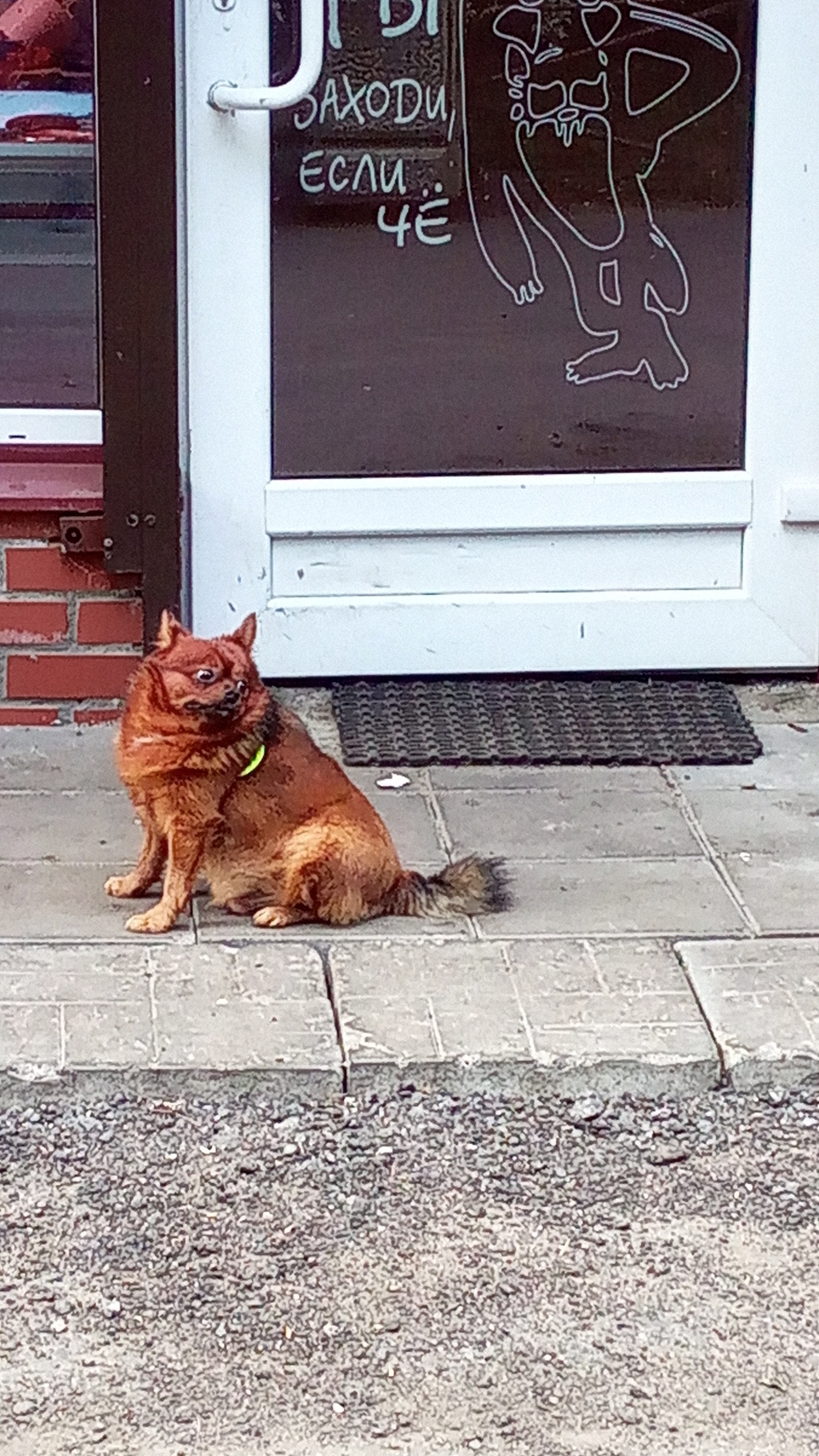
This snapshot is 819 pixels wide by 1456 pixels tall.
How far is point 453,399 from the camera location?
223 inches

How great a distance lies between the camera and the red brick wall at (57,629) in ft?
17.8

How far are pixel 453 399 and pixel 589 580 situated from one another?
57cm

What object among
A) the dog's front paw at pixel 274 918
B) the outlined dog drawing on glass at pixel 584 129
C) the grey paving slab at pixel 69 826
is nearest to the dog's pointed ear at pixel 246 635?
the dog's front paw at pixel 274 918

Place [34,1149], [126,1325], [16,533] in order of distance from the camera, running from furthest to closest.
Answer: [16,533]
[34,1149]
[126,1325]

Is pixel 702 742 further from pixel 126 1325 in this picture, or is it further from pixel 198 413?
pixel 126 1325

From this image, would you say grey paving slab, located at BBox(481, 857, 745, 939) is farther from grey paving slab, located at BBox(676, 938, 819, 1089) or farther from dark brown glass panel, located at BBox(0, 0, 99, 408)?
dark brown glass panel, located at BBox(0, 0, 99, 408)

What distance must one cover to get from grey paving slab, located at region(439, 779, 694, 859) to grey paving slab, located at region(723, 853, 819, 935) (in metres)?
0.14

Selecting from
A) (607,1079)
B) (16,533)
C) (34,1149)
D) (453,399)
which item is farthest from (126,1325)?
(453,399)

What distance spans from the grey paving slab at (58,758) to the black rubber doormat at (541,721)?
0.57 meters

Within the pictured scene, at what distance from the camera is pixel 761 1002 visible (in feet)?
13.4

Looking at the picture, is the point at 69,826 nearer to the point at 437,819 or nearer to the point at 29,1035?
the point at 437,819

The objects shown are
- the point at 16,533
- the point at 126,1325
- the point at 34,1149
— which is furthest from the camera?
the point at 16,533

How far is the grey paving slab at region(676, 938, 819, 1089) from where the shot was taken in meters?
3.88

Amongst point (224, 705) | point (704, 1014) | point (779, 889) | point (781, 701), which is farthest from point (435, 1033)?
point (781, 701)
